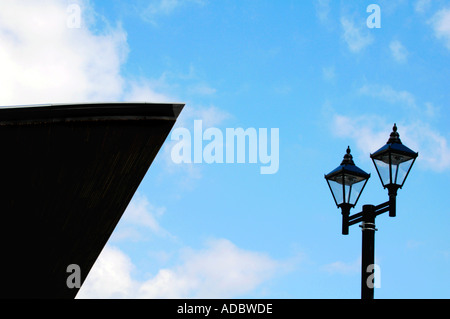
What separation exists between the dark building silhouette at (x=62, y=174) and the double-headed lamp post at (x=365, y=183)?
2.56m

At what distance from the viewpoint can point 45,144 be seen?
962 cm

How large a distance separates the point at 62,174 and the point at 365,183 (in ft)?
14.4

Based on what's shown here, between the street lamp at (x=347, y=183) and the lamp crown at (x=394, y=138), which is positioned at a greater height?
the lamp crown at (x=394, y=138)

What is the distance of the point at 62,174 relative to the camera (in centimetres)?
991

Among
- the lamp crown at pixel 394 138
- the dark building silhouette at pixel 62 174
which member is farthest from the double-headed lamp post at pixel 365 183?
the dark building silhouette at pixel 62 174

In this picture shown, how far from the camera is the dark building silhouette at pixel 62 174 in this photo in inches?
376

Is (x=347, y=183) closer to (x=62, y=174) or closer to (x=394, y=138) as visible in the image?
(x=394, y=138)

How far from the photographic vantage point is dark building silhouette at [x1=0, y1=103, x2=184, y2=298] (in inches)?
376

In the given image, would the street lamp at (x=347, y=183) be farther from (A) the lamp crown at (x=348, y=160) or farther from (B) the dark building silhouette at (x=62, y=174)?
(B) the dark building silhouette at (x=62, y=174)

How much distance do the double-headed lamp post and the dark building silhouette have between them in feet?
8.39

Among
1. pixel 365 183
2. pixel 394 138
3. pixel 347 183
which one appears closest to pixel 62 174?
pixel 347 183
